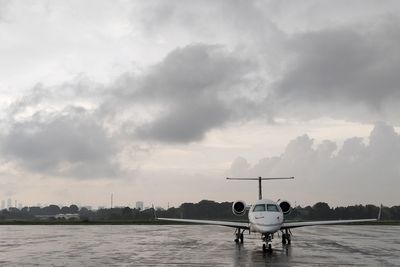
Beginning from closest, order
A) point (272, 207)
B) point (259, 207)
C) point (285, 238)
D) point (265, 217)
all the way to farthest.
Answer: point (265, 217) → point (272, 207) → point (259, 207) → point (285, 238)

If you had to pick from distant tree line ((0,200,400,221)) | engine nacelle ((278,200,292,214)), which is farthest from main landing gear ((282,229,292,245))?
distant tree line ((0,200,400,221))

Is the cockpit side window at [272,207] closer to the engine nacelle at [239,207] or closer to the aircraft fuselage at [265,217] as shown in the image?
the aircraft fuselage at [265,217]

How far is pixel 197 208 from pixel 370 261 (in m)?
99.9

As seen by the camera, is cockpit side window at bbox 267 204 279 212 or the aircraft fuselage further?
cockpit side window at bbox 267 204 279 212

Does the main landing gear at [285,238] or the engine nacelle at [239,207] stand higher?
the engine nacelle at [239,207]

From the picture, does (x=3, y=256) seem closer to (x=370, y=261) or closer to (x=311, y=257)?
(x=311, y=257)

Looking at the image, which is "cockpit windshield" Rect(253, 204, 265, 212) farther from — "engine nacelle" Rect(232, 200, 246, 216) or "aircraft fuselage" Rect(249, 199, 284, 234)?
"engine nacelle" Rect(232, 200, 246, 216)

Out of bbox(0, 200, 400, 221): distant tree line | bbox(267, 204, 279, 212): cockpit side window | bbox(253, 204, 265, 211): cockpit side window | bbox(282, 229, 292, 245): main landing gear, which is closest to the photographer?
bbox(267, 204, 279, 212): cockpit side window

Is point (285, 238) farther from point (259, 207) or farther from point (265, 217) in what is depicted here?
point (265, 217)

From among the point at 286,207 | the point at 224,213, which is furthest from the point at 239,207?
the point at 224,213

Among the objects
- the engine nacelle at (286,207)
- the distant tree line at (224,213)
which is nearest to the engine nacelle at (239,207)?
the engine nacelle at (286,207)

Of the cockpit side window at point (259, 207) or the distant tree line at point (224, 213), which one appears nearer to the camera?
the cockpit side window at point (259, 207)

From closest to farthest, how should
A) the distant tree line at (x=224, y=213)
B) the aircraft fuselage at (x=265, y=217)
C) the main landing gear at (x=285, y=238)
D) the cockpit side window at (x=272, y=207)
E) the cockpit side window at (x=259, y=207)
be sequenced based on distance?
the aircraft fuselage at (x=265, y=217) < the cockpit side window at (x=272, y=207) < the cockpit side window at (x=259, y=207) < the main landing gear at (x=285, y=238) < the distant tree line at (x=224, y=213)

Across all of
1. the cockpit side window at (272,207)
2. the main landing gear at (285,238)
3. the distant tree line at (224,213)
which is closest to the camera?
the cockpit side window at (272,207)
